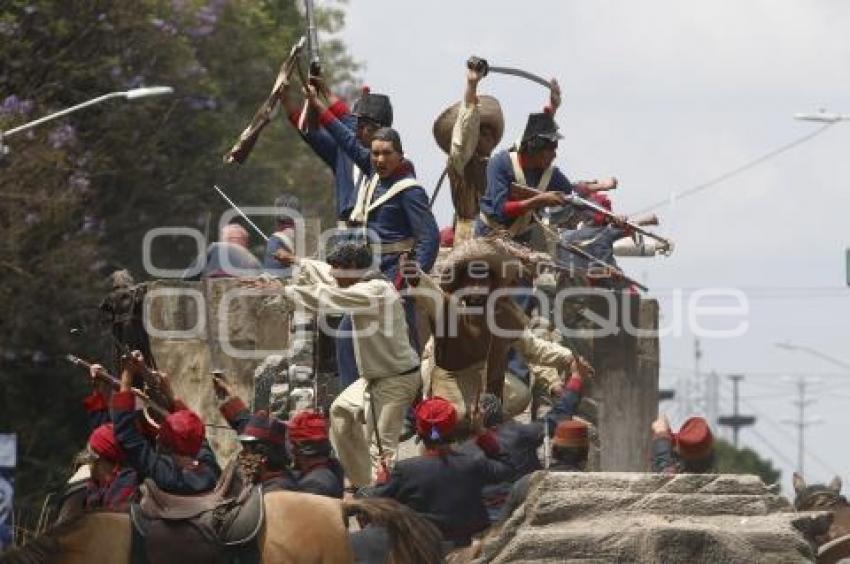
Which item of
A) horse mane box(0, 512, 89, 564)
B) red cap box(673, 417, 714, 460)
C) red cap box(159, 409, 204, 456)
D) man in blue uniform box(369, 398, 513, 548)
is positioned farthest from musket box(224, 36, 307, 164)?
horse mane box(0, 512, 89, 564)

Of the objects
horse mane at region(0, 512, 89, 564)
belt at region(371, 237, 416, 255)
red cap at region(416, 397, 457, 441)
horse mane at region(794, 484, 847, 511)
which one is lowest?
horse mane at region(0, 512, 89, 564)

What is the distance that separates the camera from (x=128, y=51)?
48.4m

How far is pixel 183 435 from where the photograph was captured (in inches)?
682

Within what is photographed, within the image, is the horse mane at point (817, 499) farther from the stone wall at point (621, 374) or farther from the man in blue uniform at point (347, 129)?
the man in blue uniform at point (347, 129)

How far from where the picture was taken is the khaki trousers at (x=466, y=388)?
21.2 metres

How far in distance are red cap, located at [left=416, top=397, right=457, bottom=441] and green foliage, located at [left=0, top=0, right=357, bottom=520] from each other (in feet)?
67.5

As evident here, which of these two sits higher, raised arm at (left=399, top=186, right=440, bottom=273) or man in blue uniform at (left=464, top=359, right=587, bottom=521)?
raised arm at (left=399, top=186, right=440, bottom=273)

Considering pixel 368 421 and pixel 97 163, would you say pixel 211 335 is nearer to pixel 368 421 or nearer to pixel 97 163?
pixel 368 421

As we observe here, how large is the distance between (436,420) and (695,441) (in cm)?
227

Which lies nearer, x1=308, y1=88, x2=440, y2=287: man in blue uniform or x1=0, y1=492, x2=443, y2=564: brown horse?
x1=0, y1=492, x2=443, y2=564: brown horse

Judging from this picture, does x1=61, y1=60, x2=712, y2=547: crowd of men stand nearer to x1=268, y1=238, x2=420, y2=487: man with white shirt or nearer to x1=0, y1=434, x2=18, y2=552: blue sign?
x1=268, y1=238, x2=420, y2=487: man with white shirt

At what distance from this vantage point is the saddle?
55.7 feet

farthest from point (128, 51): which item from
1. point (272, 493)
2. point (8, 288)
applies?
point (272, 493)

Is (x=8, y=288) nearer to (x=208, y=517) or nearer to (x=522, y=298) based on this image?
(x=522, y=298)
